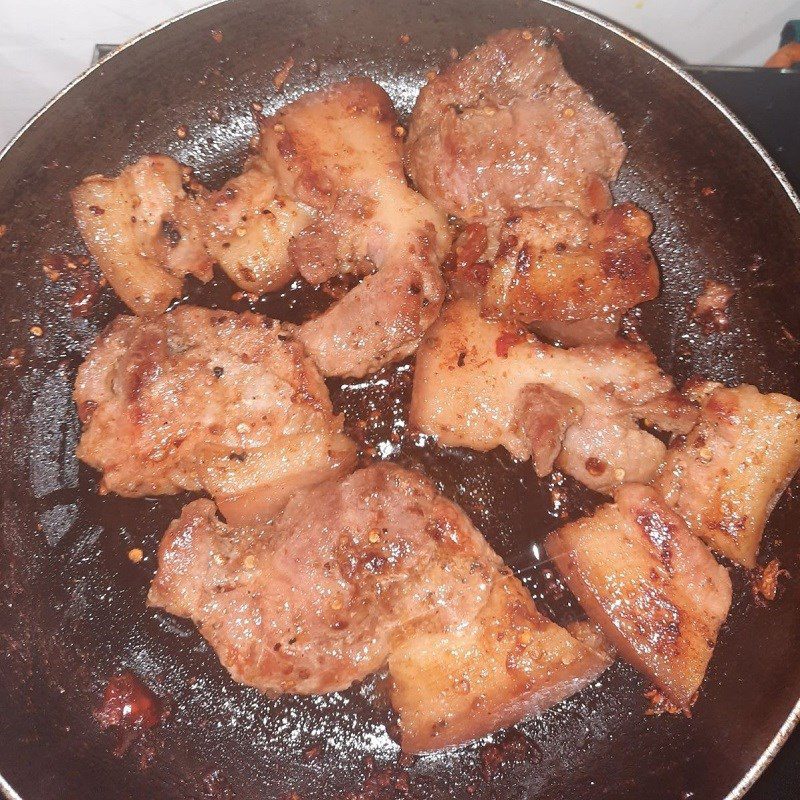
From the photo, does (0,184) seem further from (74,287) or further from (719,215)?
(719,215)

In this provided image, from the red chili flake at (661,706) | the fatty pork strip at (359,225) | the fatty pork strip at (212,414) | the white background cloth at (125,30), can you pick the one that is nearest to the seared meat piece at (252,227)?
the fatty pork strip at (359,225)

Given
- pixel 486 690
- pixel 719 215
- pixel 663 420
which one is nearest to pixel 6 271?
pixel 486 690

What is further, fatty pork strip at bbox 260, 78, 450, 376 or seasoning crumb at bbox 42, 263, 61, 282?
seasoning crumb at bbox 42, 263, 61, 282

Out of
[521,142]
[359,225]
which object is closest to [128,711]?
[359,225]

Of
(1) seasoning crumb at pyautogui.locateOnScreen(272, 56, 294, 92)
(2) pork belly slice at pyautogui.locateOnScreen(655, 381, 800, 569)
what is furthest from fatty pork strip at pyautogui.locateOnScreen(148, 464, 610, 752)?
(1) seasoning crumb at pyautogui.locateOnScreen(272, 56, 294, 92)

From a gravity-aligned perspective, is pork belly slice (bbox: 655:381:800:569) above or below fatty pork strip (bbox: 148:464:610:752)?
above

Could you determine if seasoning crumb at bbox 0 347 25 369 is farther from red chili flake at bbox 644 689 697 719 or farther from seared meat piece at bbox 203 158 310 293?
red chili flake at bbox 644 689 697 719

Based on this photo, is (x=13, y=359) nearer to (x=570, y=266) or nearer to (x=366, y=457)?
(x=366, y=457)

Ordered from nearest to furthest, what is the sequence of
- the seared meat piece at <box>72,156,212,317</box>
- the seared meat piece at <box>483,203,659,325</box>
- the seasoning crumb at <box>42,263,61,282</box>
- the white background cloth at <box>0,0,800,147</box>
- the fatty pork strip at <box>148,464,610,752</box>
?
the fatty pork strip at <box>148,464,610,752</box> → the seared meat piece at <box>483,203,659,325</box> → the seared meat piece at <box>72,156,212,317</box> → the seasoning crumb at <box>42,263,61,282</box> → the white background cloth at <box>0,0,800,147</box>

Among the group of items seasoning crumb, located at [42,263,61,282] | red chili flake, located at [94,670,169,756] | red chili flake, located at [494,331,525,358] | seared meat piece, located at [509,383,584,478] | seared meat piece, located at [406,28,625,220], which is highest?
seared meat piece, located at [406,28,625,220]
